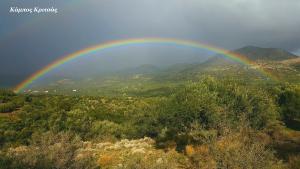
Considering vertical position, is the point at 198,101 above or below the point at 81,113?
above

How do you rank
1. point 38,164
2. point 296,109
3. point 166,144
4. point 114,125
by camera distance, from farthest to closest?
point 296,109
point 114,125
point 166,144
point 38,164

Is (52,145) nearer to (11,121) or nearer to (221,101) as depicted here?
(221,101)

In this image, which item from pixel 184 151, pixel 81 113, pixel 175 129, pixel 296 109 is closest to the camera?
pixel 184 151

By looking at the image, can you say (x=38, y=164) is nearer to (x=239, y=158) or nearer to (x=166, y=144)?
(x=239, y=158)

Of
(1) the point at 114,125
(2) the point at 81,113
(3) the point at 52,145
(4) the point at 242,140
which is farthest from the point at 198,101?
(2) the point at 81,113

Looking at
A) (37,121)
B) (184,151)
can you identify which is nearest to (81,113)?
(37,121)

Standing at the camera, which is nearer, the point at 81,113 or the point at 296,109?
the point at 296,109
